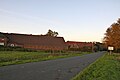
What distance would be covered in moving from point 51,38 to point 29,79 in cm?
11322

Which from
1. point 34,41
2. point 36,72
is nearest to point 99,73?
point 36,72

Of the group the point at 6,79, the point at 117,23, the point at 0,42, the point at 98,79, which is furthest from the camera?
the point at 0,42

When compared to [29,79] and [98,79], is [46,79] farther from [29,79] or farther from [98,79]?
[98,79]

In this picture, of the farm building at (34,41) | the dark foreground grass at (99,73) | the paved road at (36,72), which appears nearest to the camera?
the paved road at (36,72)

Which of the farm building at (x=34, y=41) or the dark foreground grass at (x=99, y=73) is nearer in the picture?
the dark foreground grass at (x=99, y=73)

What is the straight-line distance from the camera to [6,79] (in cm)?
1218

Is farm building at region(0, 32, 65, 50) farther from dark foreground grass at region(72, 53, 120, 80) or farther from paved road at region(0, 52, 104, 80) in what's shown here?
paved road at region(0, 52, 104, 80)

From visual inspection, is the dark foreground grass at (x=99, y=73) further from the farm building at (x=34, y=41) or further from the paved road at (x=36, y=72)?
the farm building at (x=34, y=41)

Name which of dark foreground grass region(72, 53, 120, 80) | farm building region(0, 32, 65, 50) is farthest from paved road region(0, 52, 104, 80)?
farm building region(0, 32, 65, 50)

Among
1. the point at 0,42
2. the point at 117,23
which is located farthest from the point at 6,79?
the point at 0,42

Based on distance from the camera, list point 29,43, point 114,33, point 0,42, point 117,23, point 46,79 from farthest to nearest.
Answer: point 29,43 < point 0,42 < point 117,23 < point 114,33 < point 46,79

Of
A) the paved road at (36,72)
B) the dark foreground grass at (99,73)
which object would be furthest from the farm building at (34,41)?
the paved road at (36,72)

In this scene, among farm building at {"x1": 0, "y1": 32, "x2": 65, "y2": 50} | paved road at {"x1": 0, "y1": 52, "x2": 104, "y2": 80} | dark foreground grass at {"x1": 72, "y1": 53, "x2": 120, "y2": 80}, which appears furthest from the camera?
farm building at {"x1": 0, "y1": 32, "x2": 65, "y2": 50}

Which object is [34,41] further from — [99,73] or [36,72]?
[36,72]
